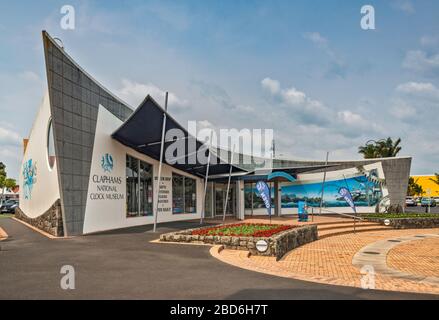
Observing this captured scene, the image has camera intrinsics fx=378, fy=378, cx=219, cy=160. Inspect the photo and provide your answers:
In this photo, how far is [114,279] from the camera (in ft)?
25.2

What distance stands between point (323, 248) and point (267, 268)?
263 inches

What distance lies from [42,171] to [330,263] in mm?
15500

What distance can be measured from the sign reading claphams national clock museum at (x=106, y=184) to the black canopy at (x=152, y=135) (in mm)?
1382

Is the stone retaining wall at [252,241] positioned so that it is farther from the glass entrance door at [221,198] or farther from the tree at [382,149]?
the tree at [382,149]

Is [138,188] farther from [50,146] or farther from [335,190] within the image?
[335,190]

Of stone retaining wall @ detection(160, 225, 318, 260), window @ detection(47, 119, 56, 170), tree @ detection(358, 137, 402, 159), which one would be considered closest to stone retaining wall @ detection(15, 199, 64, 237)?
window @ detection(47, 119, 56, 170)

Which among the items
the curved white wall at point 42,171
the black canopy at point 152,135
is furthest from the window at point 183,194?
the curved white wall at point 42,171

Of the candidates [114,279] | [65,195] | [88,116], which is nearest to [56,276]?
[114,279]

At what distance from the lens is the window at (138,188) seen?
20141 millimetres

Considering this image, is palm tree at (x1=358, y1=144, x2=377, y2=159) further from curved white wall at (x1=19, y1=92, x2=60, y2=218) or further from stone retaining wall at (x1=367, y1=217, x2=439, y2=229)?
curved white wall at (x1=19, y1=92, x2=60, y2=218)

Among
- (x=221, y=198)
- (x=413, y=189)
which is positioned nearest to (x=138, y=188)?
(x=221, y=198)

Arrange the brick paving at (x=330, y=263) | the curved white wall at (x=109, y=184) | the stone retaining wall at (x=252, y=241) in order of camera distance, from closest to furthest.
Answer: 1. the brick paving at (x=330, y=263)
2. the stone retaining wall at (x=252, y=241)
3. the curved white wall at (x=109, y=184)

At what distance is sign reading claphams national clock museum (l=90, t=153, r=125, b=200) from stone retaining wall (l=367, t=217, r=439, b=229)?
57.2 ft
